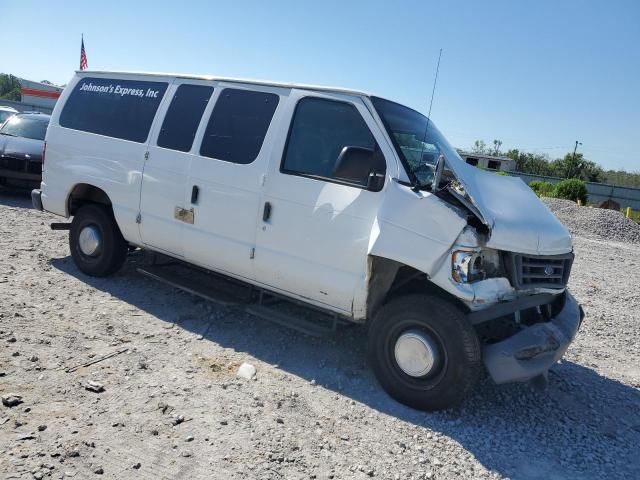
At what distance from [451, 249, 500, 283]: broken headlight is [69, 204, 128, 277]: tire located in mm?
3923

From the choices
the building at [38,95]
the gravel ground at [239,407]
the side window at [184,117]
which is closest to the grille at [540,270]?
the gravel ground at [239,407]

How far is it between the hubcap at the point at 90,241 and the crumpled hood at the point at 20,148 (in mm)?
4921

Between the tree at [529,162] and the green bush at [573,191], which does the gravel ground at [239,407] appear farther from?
the tree at [529,162]

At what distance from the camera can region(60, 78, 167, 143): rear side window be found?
546cm

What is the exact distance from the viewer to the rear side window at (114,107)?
5.46m

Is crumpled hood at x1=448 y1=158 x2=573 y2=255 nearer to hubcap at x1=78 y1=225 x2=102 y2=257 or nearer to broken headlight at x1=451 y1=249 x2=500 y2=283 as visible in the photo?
broken headlight at x1=451 y1=249 x2=500 y2=283

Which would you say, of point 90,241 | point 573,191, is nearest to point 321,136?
point 90,241

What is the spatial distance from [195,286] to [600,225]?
15046 millimetres

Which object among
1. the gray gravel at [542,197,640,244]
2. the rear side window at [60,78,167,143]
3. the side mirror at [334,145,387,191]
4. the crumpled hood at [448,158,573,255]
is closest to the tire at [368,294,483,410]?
the crumpled hood at [448,158,573,255]

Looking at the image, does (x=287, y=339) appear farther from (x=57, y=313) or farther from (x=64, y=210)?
(x=64, y=210)

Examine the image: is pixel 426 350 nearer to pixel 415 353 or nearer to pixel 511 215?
pixel 415 353

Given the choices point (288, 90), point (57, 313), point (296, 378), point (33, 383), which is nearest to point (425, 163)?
point (288, 90)

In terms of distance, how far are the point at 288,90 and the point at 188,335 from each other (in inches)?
94.4

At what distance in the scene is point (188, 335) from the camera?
481 cm
